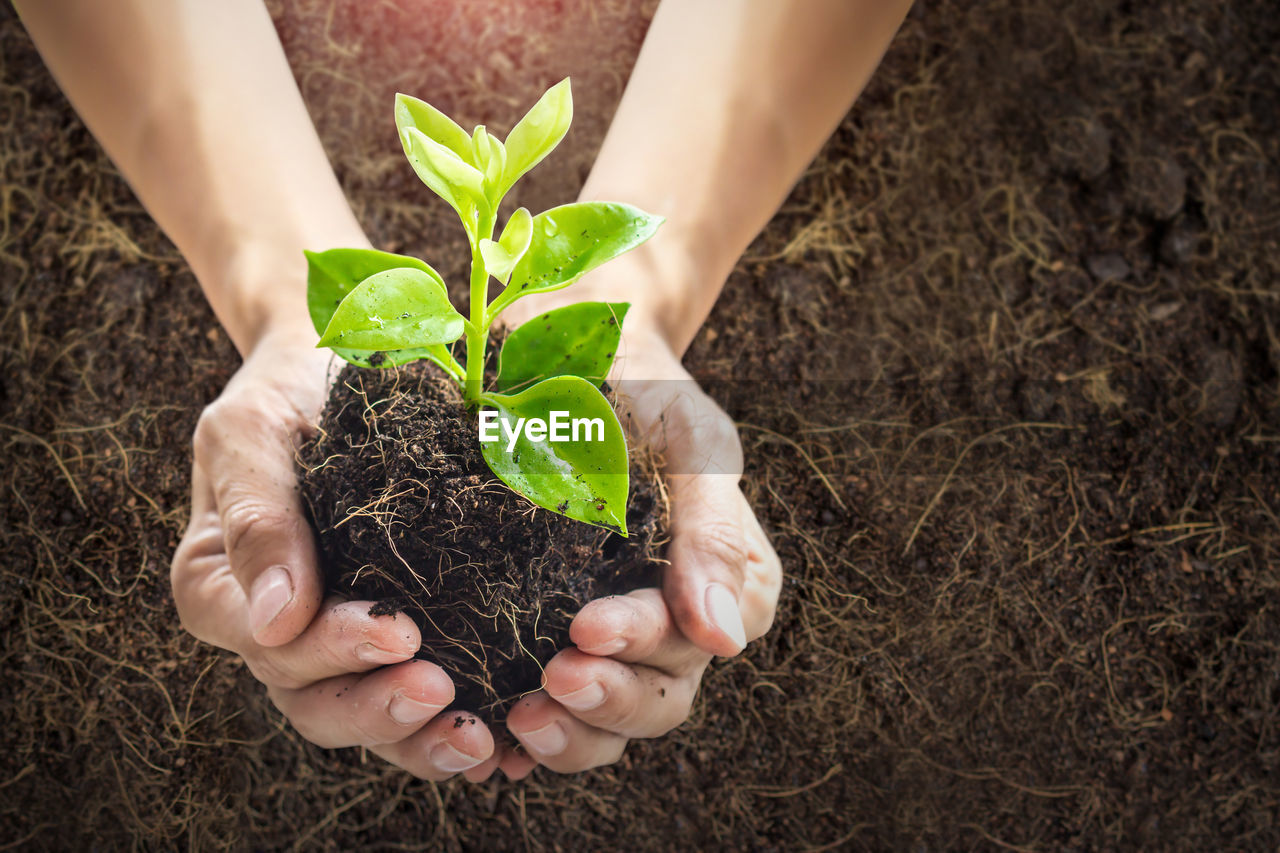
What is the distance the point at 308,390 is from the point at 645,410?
0.29 metres


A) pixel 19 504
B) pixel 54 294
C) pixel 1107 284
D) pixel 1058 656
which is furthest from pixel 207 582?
pixel 1107 284

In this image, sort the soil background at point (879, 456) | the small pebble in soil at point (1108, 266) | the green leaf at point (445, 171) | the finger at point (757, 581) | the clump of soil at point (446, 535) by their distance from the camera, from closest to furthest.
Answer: the green leaf at point (445, 171) < the clump of soil at point (446, 535) < the finger at point (757, 581) < the soil background at point (879, 456) < the small pebble in soil at point (1108, 266)

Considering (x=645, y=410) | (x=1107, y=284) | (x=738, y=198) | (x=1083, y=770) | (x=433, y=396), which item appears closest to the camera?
(x=433, y=396)

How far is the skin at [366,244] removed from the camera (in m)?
0.62

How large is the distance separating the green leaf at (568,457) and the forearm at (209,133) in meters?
0.37

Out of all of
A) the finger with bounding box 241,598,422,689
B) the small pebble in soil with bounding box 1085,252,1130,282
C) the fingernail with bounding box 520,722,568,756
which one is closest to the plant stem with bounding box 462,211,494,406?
the finger with bounding box 241,598,422,689

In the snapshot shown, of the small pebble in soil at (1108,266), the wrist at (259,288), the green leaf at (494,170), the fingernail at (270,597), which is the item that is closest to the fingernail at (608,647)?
the fingernail at (270,597)

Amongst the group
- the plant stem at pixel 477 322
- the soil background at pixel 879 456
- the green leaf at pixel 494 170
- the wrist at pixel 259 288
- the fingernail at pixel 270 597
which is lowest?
the soil background at pixel 879 456

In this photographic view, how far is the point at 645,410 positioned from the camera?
73 centimetres

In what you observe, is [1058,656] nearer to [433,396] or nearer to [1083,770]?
[1083,770]

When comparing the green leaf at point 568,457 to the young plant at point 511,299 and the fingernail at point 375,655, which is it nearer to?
the young plant at point 511,299

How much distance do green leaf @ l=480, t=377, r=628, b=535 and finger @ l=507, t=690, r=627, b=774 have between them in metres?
0.24

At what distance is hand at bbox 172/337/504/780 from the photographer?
1.94ft

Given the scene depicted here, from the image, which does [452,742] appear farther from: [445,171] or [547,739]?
[445,171]
